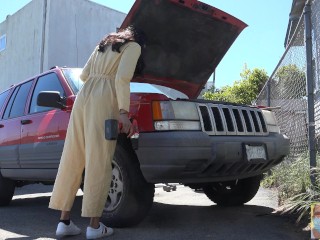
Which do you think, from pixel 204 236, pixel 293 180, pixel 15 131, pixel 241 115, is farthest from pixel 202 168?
pixel 15 131

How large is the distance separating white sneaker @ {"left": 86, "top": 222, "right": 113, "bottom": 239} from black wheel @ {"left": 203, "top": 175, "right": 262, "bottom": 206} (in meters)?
1.78

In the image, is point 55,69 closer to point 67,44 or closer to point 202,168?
point 202,168

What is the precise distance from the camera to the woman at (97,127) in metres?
3.66

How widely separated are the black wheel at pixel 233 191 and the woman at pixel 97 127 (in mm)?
1880

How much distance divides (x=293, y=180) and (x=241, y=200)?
2.44ft

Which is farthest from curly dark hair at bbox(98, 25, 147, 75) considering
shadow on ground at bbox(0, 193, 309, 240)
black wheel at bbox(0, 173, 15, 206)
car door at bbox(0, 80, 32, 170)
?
black wheel at bbox(0, 173, 15, 206)

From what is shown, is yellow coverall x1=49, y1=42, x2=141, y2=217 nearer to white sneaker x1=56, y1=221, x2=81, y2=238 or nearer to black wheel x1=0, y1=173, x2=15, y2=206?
white sneaker x1=56, y1=221, x2=81, y2=238

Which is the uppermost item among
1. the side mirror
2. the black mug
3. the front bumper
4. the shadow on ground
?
the side mirror

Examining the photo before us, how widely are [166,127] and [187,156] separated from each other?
0.33 m

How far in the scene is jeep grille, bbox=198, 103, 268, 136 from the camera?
4023 mm

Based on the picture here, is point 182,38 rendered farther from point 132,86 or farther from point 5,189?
point 5,189

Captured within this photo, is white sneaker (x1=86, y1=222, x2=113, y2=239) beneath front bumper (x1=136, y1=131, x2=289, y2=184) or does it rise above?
beneath

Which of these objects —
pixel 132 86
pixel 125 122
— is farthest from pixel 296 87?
pixel 125 122

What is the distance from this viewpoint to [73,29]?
20672 millimetres
